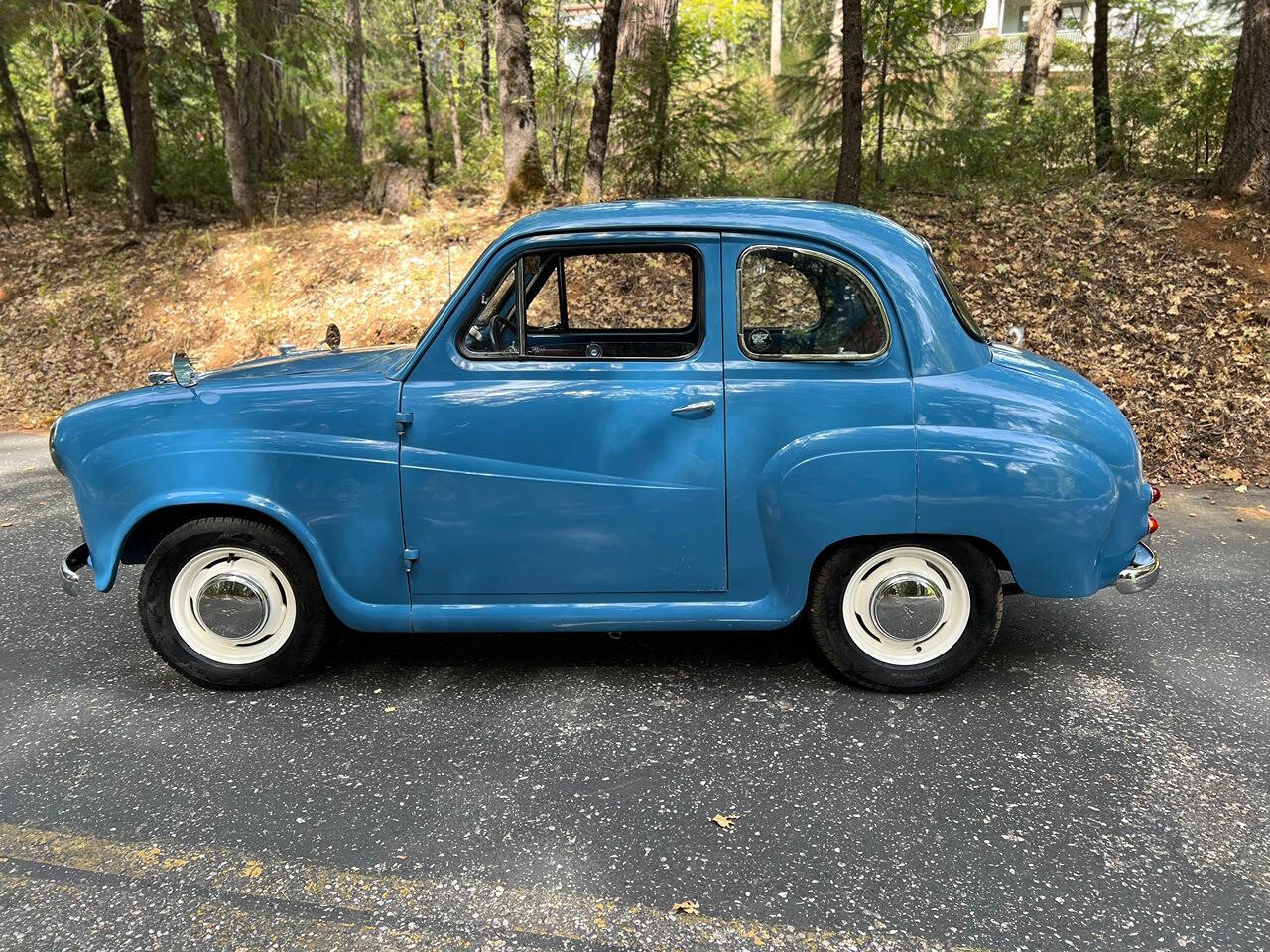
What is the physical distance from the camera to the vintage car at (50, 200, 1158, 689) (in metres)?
3.26

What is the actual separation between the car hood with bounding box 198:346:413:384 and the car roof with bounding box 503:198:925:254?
81cm

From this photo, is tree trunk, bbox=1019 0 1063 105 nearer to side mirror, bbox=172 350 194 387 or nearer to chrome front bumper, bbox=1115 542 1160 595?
chrome front bumper, bbox=1115 542 1160 595

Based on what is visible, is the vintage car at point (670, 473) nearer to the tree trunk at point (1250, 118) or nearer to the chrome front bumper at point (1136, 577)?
the chrome front bumper at point (1136, 577)

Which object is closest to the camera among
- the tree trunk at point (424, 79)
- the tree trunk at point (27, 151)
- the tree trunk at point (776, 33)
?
the tree trunk at point (27, 151)

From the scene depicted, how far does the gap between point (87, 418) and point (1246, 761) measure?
4449mm

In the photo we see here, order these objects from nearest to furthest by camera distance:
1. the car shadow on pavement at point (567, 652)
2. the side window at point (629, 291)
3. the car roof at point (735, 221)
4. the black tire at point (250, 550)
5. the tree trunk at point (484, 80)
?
the car roof at point (735, 221), the black tire at point (250, 550), the car shadow on pavement at point (567, 652), the side window at point (629, 291), the tree trunk at point (484, 80)

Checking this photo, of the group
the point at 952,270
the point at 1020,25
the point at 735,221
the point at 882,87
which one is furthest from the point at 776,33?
the point at 735,221

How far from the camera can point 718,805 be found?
283 cm

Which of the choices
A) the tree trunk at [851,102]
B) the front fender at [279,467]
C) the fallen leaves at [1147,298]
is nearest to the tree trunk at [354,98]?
the tree trunk at [851,102]

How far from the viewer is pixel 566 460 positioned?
10.9 feet

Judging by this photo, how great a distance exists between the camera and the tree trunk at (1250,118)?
9.03 m

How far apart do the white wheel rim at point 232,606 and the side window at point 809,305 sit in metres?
2.10

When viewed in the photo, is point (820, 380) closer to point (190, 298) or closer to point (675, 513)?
point (675, 513)

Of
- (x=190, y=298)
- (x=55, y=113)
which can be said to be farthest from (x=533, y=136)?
(x=55, y=113)
